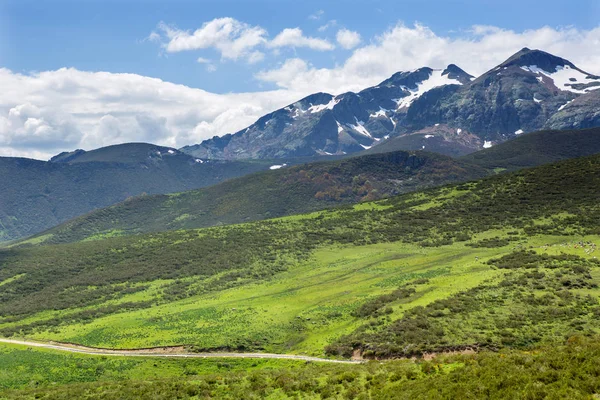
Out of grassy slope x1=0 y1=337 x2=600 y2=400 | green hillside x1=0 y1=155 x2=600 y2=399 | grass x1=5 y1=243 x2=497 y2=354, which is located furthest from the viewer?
grass x1=5 y1=243 x2=497 y2=354

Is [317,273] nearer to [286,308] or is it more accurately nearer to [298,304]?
[298,304]

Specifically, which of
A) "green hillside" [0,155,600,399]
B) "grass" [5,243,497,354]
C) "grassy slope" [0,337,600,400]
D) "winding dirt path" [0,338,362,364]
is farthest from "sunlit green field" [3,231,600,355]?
"grassy slope" [0,337,600,400]

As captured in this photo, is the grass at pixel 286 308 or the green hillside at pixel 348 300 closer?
the green hillside at pixel 348 300

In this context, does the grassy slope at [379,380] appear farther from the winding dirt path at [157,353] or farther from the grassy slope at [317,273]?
the grassy slope at [317,273]

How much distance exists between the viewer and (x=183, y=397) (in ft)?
124

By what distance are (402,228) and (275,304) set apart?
6997 centimetres

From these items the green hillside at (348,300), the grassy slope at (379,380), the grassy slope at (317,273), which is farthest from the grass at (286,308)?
the grassy slope at (379,380)

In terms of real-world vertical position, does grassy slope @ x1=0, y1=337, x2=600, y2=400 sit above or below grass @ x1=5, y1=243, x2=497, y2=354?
above

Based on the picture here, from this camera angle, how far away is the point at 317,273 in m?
114

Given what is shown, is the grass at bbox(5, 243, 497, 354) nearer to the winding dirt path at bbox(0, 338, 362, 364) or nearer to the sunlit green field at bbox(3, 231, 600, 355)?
the sunlit green field at bbox(3, 231, 600, 355)

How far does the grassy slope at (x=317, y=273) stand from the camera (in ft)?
224

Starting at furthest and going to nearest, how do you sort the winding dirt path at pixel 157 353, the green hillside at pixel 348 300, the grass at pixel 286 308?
the grass at pixel 286 308 → the winding dirt path at pixel 157 353 → the green hillside at pixel 348 300

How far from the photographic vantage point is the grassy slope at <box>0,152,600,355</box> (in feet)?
224

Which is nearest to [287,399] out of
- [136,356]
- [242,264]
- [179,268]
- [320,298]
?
[136,356]
